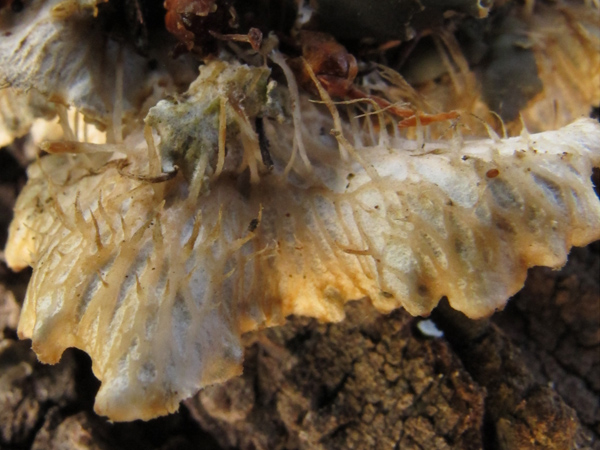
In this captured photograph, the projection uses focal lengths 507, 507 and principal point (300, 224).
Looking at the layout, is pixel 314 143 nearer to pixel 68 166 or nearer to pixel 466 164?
pixel 466 164

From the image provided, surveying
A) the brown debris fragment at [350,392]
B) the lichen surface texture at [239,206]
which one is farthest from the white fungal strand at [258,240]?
the brown debris fragment at [350,392]

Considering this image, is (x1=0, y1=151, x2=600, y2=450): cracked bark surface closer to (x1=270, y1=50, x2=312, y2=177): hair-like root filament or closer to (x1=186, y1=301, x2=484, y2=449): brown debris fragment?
(x1=186, y1=301, x2=484, y2=449): brown debris fragment

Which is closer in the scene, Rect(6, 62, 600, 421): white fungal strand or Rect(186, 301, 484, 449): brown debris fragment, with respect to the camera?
Rect(6, 62, 600, 421): white fungal strand

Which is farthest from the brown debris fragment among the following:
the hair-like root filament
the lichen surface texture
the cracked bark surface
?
the hair-like root filament

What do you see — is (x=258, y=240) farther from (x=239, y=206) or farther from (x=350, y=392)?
(x=350, y=392)

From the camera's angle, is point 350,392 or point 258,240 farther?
point 350,392

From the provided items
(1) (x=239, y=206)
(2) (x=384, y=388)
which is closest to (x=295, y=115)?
(1) (x=239, y=206)

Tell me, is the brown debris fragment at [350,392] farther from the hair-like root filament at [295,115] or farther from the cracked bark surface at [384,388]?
the hair-like root filament at [295,115]
